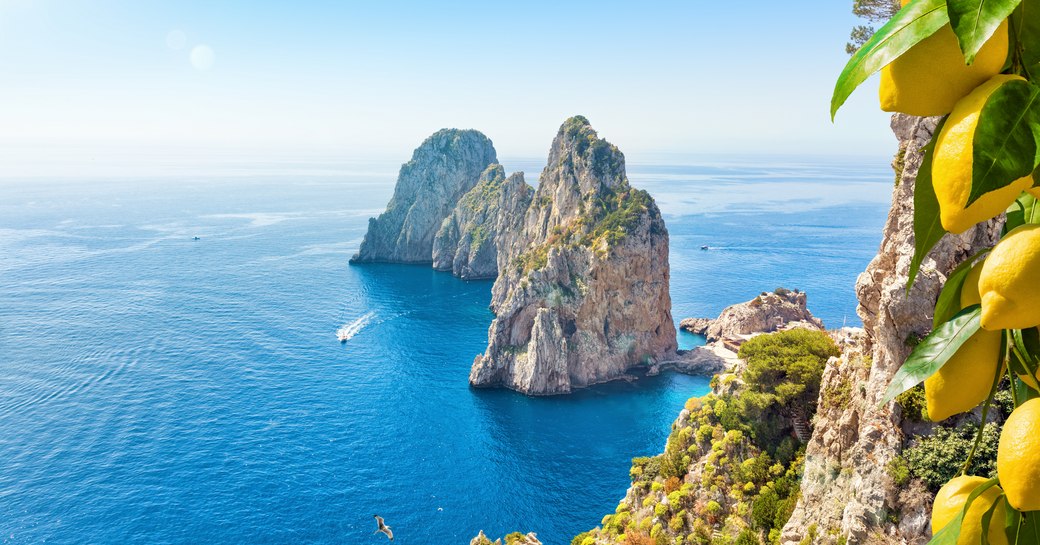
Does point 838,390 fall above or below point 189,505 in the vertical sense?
above

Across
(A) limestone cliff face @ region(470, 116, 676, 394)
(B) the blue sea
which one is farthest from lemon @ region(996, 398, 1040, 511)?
(A) limestone cliff face @ region(470, 116, 676, 394)

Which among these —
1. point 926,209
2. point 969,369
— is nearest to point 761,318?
point 969,369

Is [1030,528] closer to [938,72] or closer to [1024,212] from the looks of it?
[1024,212]

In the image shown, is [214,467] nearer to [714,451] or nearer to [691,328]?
[714,451]

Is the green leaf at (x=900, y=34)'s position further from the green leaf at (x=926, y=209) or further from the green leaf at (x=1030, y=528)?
the green leaf at (x=1030, y=528)

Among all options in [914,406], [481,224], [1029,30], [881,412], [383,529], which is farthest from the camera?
[481,224]

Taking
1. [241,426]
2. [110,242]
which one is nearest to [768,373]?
[241,426]
